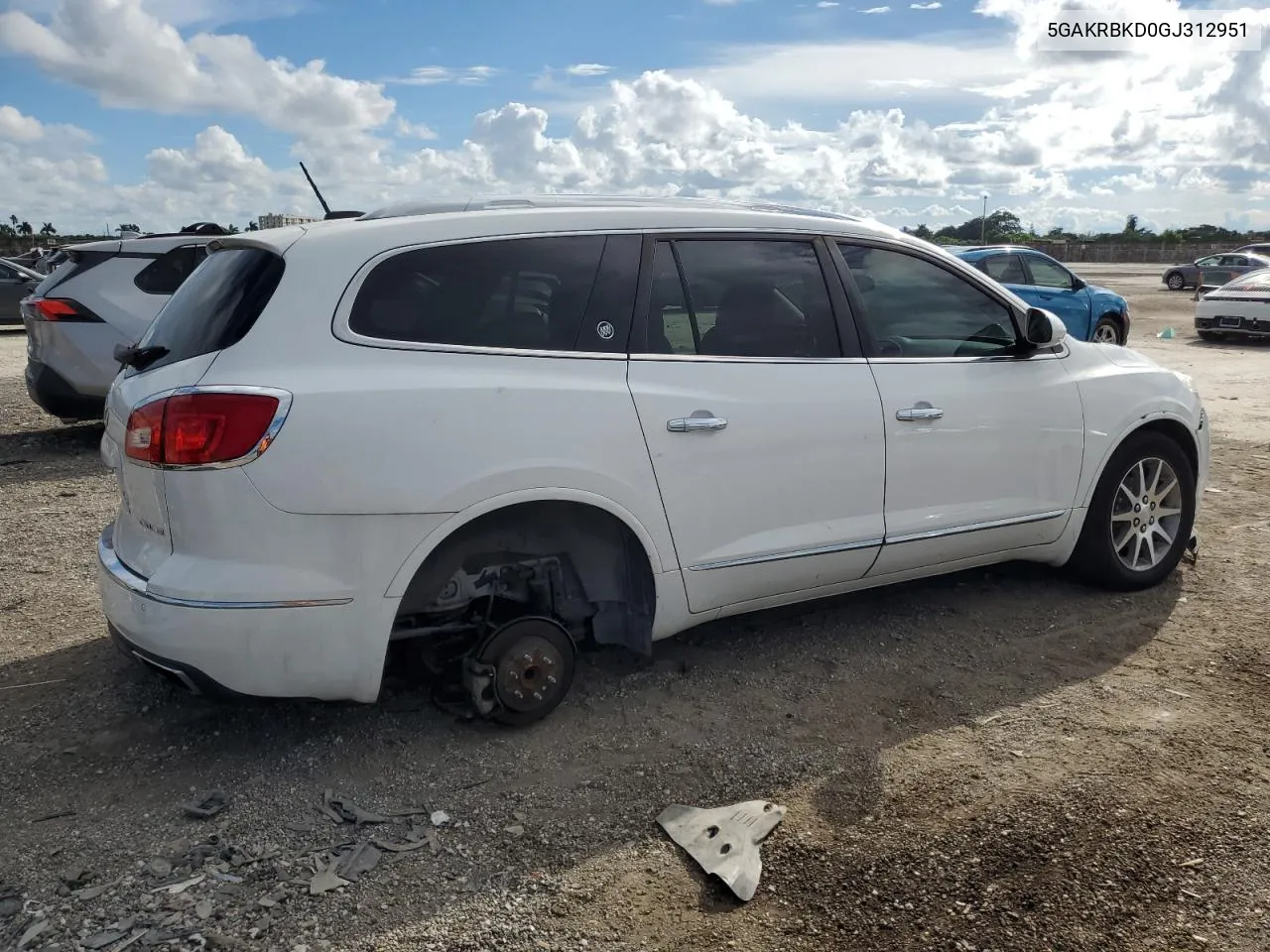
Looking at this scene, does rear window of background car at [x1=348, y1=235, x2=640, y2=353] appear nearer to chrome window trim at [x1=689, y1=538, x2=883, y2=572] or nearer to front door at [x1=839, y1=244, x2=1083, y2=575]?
chrome window trim at [x1=689, y1=538, x2=883, y2=572]

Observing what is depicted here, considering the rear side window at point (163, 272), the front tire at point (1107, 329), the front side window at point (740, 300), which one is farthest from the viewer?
the front tire at point (1107, 329)

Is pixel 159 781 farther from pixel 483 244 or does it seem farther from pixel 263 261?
pixel 483 244

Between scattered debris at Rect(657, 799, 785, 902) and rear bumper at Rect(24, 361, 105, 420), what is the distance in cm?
708

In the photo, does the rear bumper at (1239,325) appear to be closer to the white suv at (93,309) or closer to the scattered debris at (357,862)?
the white suv at (93,309)

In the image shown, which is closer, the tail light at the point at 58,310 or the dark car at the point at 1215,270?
the tail light at the point at 58,310

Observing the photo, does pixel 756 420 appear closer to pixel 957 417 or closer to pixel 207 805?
pixel 957 417

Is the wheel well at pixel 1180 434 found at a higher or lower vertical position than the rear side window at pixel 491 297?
lower

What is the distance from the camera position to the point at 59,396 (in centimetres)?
859

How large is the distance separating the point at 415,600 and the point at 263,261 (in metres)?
1.22

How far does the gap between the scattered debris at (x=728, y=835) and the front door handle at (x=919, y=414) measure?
1706 millimetres

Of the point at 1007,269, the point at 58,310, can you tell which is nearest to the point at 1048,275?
the point at 1007,269

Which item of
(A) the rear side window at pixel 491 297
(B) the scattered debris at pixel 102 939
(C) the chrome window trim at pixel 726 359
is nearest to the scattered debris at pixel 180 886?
(B) the scattered debris at pixel 102 939

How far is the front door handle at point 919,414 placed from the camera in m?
4.27

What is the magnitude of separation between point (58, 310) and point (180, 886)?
704 cm
